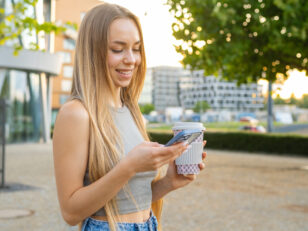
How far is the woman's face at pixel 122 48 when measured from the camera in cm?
174

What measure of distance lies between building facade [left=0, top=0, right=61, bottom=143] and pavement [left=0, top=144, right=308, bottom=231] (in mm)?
12893

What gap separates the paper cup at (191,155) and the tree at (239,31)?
26.2ft

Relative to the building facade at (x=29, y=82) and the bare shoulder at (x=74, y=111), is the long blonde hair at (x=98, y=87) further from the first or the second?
the building facade at (x=29, y=82)

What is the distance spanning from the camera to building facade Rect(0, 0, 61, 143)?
79.0 feet

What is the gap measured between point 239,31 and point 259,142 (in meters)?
12.6

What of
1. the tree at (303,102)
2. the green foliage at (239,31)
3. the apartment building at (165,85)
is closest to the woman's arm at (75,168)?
the green foliage at (239,31)

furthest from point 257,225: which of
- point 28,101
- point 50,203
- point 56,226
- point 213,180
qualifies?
point 28,101

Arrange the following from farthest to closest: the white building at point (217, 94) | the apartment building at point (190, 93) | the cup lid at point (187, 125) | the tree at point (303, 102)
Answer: the apartment building at point (190, 93), the white building at point (217, 94), the tree at point (303, 102), the cup lid at point (187, 125)

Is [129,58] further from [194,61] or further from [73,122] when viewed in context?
[194,61]

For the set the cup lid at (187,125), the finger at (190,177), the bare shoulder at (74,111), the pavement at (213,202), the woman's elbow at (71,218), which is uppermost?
the bare shoulder at (74,111)

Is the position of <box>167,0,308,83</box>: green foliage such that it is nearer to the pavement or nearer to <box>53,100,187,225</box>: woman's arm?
the pavement

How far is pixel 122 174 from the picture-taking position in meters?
1.54

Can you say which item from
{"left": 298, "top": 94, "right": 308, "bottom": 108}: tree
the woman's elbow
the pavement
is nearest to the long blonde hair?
the woman's elbow

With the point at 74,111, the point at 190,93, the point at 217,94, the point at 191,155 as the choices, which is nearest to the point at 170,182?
the point at 191,155
